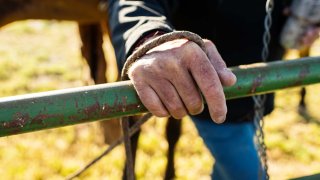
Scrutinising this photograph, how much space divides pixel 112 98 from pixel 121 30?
0.25 m

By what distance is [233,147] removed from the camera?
1290mm

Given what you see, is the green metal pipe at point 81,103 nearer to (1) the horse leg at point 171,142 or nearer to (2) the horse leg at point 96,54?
(1) the horse leg at point 171,142

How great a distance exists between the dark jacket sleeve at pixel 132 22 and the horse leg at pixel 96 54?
1678mm

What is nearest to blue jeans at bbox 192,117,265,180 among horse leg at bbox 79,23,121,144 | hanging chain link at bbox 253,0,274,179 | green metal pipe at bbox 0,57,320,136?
hanging chain link at bbox 253,0,274,179

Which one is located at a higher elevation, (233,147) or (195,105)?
(195,105)

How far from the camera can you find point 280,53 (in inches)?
50.9

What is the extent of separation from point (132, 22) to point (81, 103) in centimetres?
27

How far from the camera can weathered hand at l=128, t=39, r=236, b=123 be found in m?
0.61

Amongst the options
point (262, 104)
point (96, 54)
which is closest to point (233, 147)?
point (262, 104)

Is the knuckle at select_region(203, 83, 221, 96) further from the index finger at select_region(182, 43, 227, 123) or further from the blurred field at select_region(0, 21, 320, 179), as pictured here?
the blurred field at select_region(0, 21, 320, 179)

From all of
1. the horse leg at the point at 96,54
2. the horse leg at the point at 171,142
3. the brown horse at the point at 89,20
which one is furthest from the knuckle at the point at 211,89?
the horse leg at the point at 96,54

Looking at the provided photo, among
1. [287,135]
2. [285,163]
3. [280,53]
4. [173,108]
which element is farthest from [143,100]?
[287,135]

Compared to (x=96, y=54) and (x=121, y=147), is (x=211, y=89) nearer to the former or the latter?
(x=121, y=147)

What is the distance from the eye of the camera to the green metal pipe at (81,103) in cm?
58
